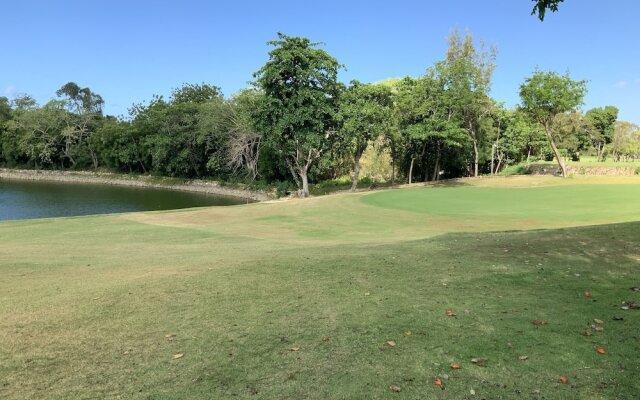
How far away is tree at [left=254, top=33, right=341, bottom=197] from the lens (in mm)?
38062

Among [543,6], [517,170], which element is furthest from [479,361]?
[517,170]

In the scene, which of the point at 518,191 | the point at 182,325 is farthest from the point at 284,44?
the point at 182,325

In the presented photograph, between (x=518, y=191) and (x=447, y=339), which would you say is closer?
(x=447, y=339)

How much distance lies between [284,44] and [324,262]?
31862 millimetres

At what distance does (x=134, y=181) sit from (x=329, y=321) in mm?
72189

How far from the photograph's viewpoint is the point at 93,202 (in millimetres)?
46969

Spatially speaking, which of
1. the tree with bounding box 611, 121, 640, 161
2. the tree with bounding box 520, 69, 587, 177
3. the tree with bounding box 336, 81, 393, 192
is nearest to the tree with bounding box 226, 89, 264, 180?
the tree with bounding box 336, 81, 393, 192

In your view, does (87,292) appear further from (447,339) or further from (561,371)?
(561,371)

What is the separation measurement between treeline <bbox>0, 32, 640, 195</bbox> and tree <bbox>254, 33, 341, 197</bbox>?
10cm

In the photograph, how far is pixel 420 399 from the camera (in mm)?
4023

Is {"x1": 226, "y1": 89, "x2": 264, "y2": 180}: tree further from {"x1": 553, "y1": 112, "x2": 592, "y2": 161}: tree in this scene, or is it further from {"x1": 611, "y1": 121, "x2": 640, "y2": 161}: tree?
{"x1": 611, "y1": 121, "x2": 640, "y2": 161}: tree

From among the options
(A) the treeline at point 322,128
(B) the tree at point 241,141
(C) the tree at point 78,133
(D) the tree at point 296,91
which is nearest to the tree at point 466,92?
(A) the treeline at point 322,128

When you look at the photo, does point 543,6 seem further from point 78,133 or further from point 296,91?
point 78,133

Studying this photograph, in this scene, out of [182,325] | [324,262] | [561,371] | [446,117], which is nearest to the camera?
[561,371]
